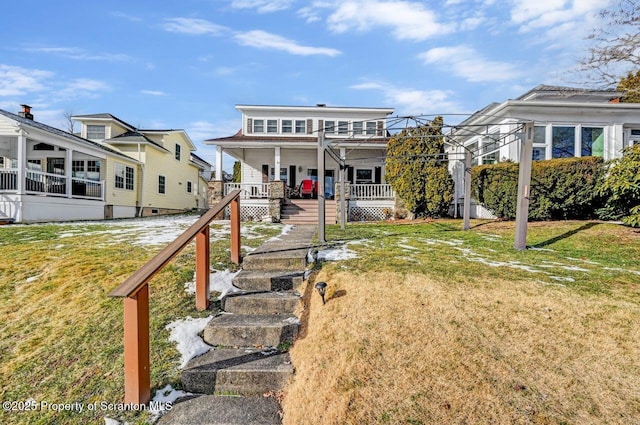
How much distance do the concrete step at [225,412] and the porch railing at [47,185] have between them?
1404 cm

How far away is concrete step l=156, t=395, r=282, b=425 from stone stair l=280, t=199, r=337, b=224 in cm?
1075

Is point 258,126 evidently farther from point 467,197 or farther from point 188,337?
point 188,337

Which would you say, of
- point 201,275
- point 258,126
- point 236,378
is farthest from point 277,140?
point 236,378

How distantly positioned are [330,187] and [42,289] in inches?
652

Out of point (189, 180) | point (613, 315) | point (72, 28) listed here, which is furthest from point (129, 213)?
point (613, 315)

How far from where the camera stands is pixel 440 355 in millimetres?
2652

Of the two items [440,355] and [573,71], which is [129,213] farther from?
[573,71]

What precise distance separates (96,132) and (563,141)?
22.9 metres

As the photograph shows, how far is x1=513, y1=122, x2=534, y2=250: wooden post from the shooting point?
19.8ft

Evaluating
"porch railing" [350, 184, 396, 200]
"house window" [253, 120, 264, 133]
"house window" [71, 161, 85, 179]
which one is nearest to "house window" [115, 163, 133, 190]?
"house window" [71, 161, 85, 179]

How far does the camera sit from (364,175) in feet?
63.7

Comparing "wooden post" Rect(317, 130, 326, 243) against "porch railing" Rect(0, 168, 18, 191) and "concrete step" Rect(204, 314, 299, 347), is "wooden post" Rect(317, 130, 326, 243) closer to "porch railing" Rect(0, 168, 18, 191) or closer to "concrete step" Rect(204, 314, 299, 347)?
"concrete step" Rect(204, 314, 299, 347)

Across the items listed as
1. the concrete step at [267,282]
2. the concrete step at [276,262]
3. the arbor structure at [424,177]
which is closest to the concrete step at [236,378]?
the concrete step at [267,282]

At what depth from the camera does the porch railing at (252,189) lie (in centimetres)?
1498
